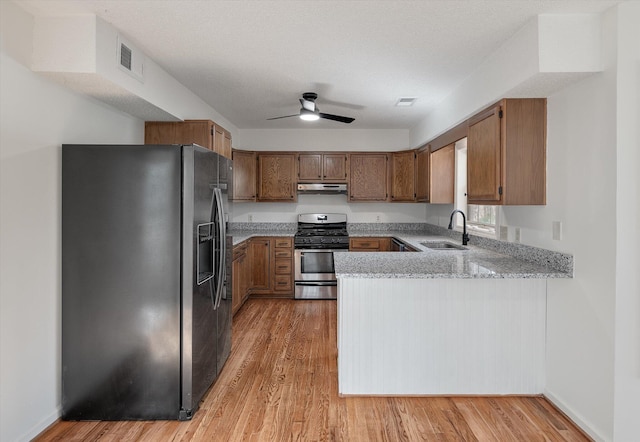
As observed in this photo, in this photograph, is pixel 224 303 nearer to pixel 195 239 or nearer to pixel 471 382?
pixel 195 239

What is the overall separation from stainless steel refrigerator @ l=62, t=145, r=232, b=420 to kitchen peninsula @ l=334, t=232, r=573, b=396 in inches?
42.9

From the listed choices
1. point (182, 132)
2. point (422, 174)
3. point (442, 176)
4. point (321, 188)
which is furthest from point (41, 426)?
point (422, 174)

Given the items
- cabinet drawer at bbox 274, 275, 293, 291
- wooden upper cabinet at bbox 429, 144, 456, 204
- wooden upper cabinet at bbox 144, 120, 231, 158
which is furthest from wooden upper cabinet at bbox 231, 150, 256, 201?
wooden upper cabinet at bbox 429, 144, 456, 204

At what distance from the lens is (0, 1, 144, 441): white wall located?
207cm

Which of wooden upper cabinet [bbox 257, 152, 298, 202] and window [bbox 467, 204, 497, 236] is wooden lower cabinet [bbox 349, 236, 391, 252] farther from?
window [bbox 467, 204, 497, 236]

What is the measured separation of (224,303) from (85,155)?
144 centimetres

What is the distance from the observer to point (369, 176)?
18.8 ft

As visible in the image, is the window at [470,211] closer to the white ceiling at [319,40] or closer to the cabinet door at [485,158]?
the cabinet door at [485,158]

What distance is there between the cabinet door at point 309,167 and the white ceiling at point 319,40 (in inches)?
66.6

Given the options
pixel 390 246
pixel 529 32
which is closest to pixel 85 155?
pixel 529 32

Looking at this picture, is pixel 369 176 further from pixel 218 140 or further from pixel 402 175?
pixel 218 140

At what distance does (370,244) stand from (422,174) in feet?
3.92

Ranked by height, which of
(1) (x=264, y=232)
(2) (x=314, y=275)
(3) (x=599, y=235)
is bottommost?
(2) (x=314, y=275)

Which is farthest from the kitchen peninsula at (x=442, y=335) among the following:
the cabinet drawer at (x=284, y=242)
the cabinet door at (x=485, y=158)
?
the cabinet drawer at (x=284, y=242)
